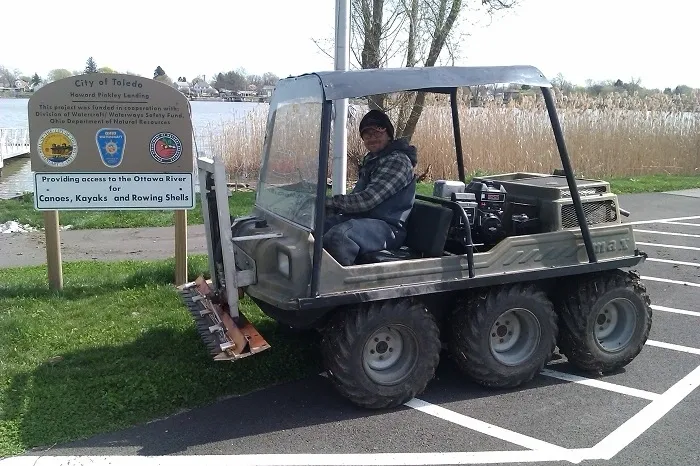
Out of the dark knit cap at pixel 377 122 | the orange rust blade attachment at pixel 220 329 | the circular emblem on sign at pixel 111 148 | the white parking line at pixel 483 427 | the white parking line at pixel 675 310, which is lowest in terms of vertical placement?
the white parking line at pixel 483 427

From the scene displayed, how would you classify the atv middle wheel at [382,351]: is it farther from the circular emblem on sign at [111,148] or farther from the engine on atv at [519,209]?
the circular emblem on sign at [111,148]

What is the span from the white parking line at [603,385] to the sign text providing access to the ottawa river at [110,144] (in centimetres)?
366

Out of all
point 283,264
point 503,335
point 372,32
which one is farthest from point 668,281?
point 372,32

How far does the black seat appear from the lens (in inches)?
180

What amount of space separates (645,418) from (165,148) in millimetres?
4584

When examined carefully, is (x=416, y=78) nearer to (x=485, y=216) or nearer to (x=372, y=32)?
(x=485, y=216)

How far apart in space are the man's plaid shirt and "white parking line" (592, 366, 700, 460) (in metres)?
2.01

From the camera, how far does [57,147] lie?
20.7 ft

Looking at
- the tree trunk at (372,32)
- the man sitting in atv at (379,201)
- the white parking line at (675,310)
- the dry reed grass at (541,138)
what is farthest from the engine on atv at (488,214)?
the dry reed grass at (541,138)

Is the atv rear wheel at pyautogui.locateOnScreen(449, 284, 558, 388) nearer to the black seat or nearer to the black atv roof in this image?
the black seat

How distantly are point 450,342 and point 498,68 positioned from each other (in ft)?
6.09

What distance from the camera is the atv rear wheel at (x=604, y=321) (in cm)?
496

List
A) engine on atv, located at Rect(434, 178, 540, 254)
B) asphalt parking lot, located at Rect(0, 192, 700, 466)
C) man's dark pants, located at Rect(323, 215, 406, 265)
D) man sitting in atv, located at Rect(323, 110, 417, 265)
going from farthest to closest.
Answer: engine on atv, located at Rect(434, 178, 540, 254)
man sitting in atv, located at Rect(323, 110, 417, 265)
man's dark pants, located at Rect(323, 215, 406, 265)
asphalt parking lot, located at Rect(0, 192, 700, 466)

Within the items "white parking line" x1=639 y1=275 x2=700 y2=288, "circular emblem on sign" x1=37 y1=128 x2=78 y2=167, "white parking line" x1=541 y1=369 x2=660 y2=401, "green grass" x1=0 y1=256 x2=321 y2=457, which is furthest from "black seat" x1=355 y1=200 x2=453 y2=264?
"white parking line" x1=639 y1=275 x2=700 y2=288
